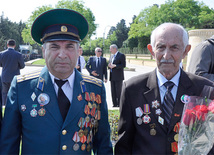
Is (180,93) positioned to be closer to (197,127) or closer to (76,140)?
(197,127)

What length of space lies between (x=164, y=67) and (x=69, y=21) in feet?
3.34

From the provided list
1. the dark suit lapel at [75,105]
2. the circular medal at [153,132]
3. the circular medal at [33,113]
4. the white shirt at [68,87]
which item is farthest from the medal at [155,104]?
the circular medal at [33,113]

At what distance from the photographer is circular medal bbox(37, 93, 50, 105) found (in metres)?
1.86

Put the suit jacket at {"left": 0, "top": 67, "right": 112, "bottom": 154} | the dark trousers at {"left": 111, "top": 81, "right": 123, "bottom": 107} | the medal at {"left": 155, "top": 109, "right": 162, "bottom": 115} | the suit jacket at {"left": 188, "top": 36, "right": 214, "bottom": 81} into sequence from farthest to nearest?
the dark trousers at {"left": 111, "top": 81, "right": 123, "bottom": 107} < the suit jacket at {"left": 188, "top": 36, "right": 214, "bottom": 81} < the medal at {"left": 155, "top": 109, "right": 162, "bottom": 115} < the suit jacket at {"left": 0, "top": 67, "right": 112, "bottom": 154}

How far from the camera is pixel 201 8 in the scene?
39.0m

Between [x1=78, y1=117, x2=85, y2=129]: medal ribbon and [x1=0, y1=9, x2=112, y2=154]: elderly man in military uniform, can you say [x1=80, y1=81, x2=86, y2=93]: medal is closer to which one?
[x1=0, y1=9, x2=112, y2=154]: elderly man in military uniform

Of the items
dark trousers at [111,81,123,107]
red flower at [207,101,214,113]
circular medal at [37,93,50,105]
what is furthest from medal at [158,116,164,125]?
dark trousers at [111,81,123,107]

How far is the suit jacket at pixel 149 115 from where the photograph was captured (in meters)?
A: 1.83

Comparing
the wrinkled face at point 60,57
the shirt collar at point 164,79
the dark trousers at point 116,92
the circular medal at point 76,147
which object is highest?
the wrinkled face at point 60,57

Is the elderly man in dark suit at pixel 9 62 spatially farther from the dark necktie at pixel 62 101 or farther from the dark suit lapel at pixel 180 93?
the dark suit lapel at pixel 180 93

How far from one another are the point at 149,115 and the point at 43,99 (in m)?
0.97

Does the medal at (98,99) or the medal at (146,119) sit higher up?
the medal at (98,99)

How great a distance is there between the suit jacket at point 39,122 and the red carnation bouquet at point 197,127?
0.81 m

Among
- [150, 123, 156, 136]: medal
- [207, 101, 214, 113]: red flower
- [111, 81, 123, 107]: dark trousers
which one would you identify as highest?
[207, 101, 214, 113]: red flower
